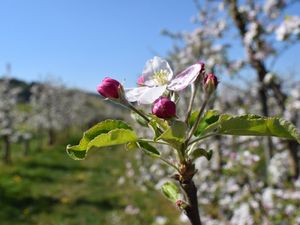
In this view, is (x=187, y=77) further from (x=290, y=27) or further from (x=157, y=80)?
(x=290, y=27)

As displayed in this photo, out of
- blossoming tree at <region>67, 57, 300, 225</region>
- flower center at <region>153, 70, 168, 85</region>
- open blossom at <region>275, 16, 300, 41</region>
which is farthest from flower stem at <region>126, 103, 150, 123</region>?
open blossom at <region>275, 16, 300, 41</region>

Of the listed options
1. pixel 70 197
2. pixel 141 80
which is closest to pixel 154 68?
pixel 141 80

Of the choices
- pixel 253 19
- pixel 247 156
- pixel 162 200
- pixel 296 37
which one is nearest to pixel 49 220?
pixel 162 200

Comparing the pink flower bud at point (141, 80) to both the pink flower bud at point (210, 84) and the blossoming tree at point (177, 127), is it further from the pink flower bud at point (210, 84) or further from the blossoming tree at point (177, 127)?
the pink flower bud at point (210, 84)

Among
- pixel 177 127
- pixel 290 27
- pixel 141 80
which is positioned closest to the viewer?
pixel 177 127

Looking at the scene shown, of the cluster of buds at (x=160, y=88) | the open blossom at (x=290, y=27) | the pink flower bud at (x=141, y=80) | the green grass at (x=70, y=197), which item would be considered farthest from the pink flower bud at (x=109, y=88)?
the green grass at (x=70, y=197)

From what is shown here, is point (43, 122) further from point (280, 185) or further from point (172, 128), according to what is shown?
point (172, 128)

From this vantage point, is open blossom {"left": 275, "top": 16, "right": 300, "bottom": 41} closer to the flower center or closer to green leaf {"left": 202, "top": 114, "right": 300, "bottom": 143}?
the flower center
